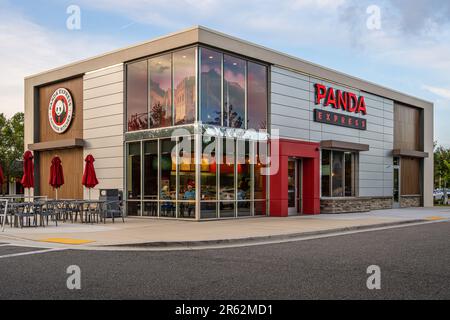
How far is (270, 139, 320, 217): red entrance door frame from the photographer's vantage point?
2256 cm

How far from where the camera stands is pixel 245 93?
2192 centimetres

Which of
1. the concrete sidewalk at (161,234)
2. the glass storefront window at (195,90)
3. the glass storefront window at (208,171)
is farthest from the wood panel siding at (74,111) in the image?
the concrete sidewalk at (161,234)

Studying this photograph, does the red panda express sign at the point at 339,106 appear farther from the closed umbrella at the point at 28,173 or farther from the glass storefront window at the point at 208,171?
the closed umbrella at the point at 28,173

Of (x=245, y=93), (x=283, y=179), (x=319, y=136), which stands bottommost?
(x=283, y=179)

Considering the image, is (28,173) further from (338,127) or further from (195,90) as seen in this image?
(338,127)

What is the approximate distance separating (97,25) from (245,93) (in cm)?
891

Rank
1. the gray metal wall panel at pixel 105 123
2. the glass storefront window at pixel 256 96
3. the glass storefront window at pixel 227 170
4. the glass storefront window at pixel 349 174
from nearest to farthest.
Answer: the glass storefront window at pixel 227 170, the glass storefront window at pixel 256 96, the gray metal wall panel at pixel 105 123, the glass storefront window at pixel 349 174

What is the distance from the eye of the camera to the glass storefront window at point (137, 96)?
72.6 feet

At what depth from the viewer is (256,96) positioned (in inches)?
886

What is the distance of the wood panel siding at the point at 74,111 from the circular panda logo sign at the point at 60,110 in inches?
8.8

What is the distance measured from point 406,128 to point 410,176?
10.5ft

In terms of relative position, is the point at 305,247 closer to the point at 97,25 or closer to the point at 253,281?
the point at 253,281

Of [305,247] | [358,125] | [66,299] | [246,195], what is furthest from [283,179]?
[66,299]

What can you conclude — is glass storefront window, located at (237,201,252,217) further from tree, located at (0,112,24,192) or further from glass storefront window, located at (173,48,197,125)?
tree, located at (0,112,24,192)
